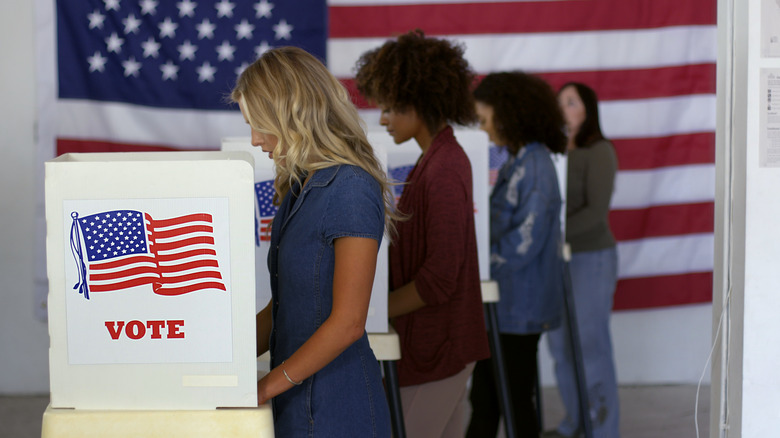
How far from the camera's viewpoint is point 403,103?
2.02m

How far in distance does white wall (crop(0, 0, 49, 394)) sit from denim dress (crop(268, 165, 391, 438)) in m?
2.79

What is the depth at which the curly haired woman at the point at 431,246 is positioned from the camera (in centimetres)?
191

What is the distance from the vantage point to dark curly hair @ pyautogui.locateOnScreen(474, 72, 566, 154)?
2783 millimetres

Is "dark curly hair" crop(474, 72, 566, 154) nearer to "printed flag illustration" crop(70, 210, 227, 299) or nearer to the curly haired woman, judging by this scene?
the curly haired woman

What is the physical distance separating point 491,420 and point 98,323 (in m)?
1.67

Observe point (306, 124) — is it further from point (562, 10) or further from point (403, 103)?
point (562, 10)

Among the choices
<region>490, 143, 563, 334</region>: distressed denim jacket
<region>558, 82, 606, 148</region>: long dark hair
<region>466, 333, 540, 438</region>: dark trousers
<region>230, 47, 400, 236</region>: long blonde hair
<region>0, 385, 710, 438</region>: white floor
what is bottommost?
<region>0, 385, 710, 438</region>: white floor

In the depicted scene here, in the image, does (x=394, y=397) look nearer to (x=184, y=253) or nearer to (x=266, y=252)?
(x=266, y=252)

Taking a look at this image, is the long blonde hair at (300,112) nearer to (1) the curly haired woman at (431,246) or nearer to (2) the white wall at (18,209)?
(1) the curly haired woman at (431,246)

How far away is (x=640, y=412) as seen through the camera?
147 inches

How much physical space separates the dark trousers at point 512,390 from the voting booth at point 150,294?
1.51m

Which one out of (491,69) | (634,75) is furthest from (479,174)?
(634,75)

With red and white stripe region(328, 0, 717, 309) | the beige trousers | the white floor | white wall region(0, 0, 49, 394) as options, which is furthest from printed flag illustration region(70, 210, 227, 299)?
white wall region(0, 0, 49, 394)

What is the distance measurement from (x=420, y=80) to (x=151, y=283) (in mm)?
1013
